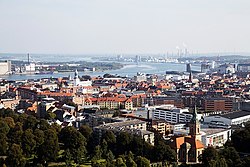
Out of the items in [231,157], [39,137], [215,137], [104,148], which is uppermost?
[39,137]

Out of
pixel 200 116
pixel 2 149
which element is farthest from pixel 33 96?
pixel 2 149

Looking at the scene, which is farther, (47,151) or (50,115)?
(50,115)

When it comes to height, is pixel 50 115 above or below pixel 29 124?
below

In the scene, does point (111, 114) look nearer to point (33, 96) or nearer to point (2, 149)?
point (2, 149)

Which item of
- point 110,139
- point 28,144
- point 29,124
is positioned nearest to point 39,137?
point 28,144

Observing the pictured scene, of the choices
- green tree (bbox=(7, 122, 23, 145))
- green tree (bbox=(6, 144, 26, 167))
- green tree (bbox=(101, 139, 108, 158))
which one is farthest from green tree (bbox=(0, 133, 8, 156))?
green tree (bbox=(101, 139, 108, 158))

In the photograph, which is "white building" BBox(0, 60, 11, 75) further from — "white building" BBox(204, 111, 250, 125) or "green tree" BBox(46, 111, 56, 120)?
"white building" BBox(204, 111, 250, 125)

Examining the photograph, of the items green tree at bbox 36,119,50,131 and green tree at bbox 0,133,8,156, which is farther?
green tree at bbox 36,119,50,131

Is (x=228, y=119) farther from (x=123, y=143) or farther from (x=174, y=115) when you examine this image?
(x=123, y=143)

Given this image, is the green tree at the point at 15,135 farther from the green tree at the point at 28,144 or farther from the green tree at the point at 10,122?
the green tree at the point at 10,122
